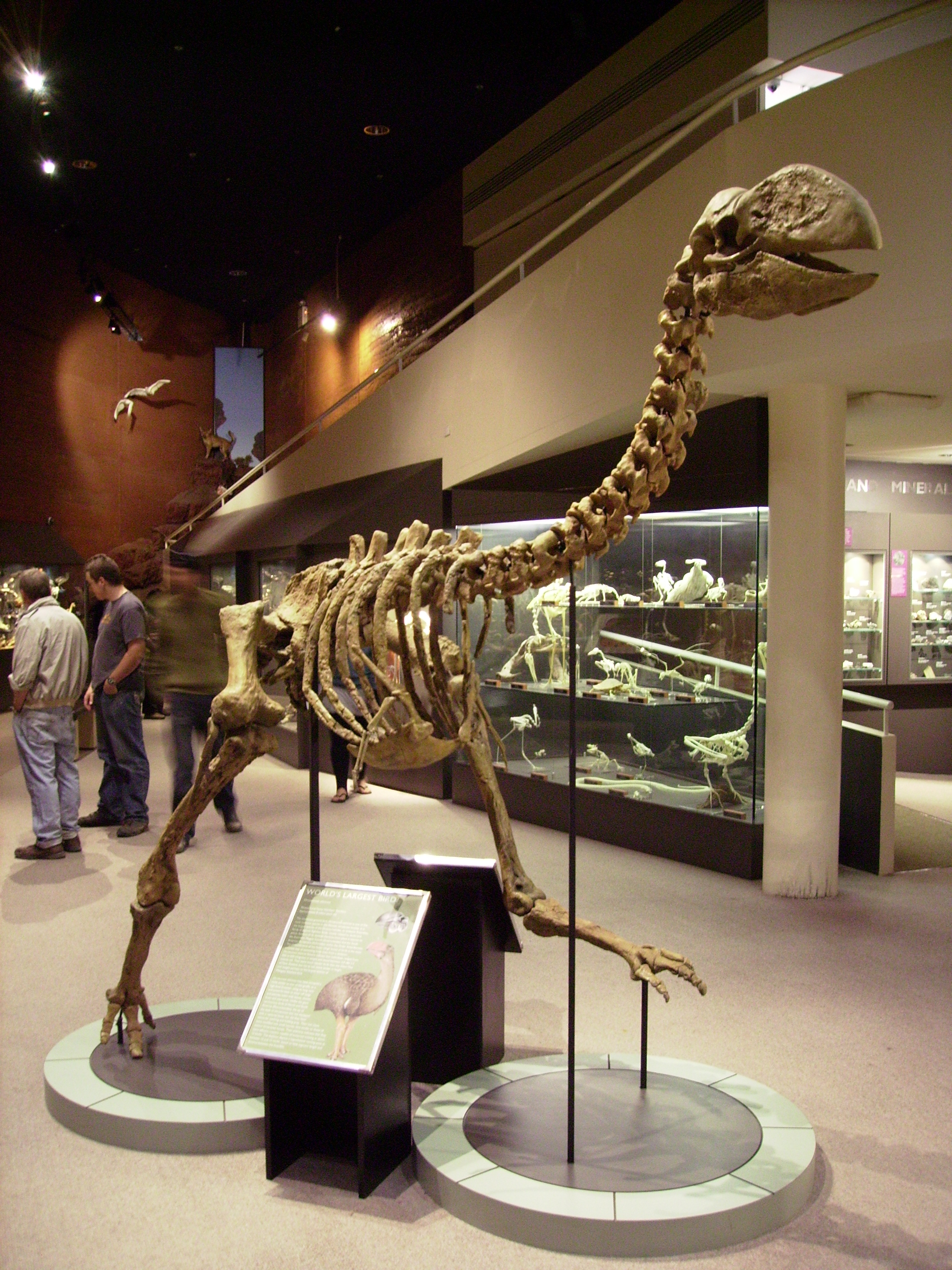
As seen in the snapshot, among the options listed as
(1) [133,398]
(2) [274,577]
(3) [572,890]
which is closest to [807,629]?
(3) [572,890]

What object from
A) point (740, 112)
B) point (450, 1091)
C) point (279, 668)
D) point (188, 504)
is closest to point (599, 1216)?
point (450, 1091)

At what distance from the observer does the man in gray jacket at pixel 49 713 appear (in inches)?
259

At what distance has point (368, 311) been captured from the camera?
45.0ft

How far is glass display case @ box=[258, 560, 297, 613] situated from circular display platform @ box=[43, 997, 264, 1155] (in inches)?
286

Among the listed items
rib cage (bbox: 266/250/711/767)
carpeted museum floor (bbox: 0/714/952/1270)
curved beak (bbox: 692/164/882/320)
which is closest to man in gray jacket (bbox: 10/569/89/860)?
carpeted museum floor (bbox: 0/714/952/1270)

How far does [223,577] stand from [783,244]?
1156cm

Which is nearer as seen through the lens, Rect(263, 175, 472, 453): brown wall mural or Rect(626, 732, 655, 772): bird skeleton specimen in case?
Rect(626, 732, 655, 772): bird skeleton specimen in case

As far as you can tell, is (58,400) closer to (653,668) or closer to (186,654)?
(186,654)

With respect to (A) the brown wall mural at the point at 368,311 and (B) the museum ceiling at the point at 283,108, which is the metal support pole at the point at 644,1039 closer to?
(B) the museum ceiling at the point at 283,108

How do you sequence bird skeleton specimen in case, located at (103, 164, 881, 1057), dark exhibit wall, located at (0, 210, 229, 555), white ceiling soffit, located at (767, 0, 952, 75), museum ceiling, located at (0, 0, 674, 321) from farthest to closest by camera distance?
museum ceiling, located at (0, 0, 674, 321) < white ceiling soffit, located at (767, 0, 952, 75) < bird skeleton specimen in case, located at (103, 164, 881, 1057) < dark exhibit wall, located at (0, 210, 229, 555)

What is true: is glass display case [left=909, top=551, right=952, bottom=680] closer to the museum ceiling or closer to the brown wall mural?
the brown wall mural

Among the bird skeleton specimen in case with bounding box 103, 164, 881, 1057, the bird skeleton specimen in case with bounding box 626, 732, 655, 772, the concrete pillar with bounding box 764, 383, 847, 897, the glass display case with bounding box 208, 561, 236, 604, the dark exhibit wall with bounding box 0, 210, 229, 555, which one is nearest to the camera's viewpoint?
the dark exhibit wall with bounding box 0, 210, 229, 555

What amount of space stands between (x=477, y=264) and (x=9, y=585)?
9.07m

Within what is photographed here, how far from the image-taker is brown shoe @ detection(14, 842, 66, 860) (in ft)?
23.3
